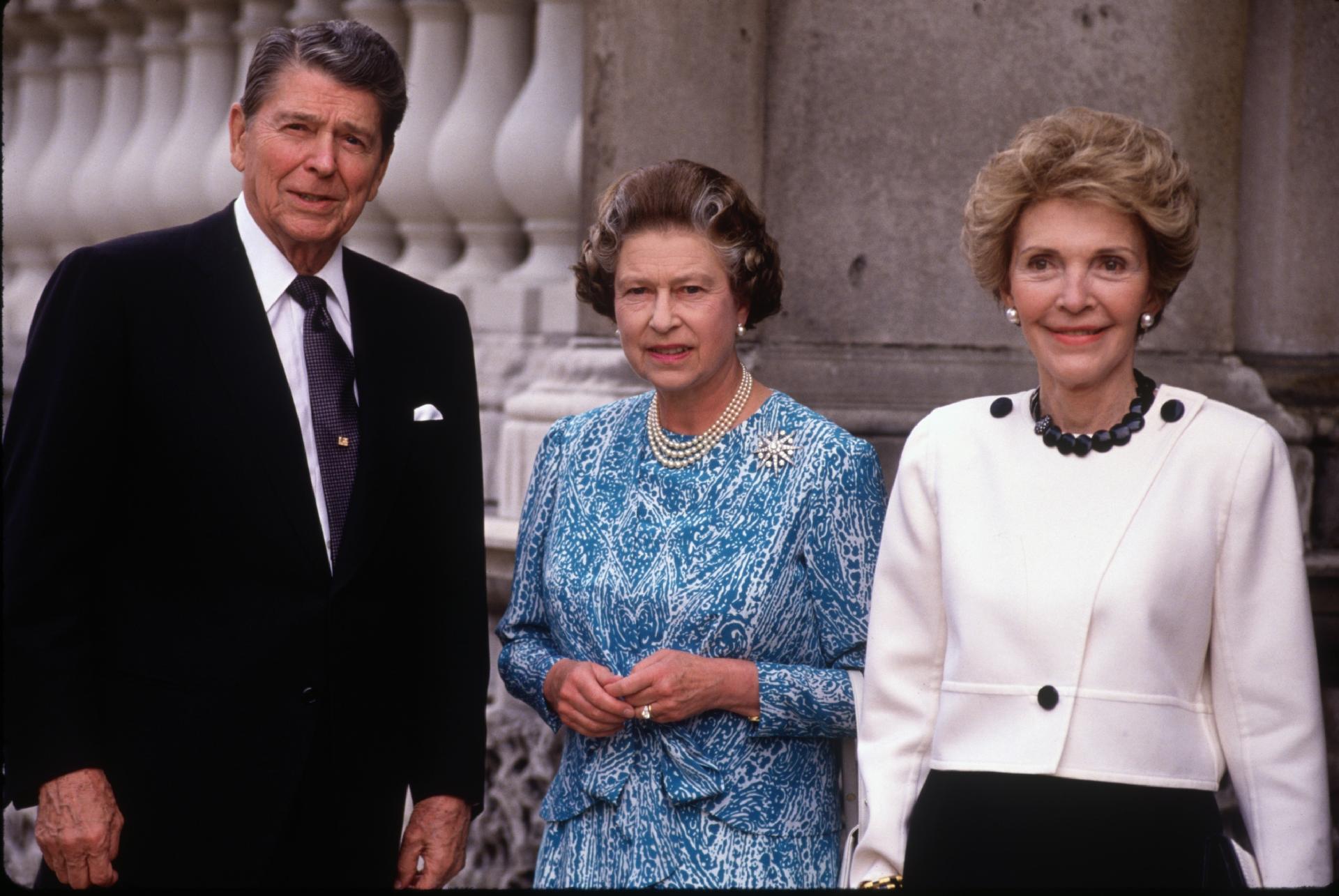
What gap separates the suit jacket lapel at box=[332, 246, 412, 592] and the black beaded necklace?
101cm

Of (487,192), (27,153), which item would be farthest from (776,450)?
(27,153)

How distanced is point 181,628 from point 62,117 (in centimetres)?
477

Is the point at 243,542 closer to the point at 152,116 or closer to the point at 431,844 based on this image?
the point at 431,844

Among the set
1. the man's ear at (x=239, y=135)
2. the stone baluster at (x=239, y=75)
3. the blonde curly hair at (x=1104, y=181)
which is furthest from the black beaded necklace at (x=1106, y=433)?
the stone baluster at (x=239, y=75)

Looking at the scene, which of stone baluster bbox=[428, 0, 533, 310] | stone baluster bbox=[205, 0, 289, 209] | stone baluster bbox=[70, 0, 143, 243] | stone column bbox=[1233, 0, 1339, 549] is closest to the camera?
stone column bbox=[1233, 0, 1339, 549]

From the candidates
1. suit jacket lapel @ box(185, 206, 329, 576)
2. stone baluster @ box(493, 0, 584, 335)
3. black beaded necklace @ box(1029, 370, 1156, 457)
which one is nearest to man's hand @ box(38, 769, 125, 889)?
suit jacket lapel @ box(185, 206, 329, 576)

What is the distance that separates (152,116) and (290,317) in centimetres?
391

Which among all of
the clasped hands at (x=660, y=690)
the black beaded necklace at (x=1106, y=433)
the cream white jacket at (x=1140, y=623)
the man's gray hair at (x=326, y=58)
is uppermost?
the man's gray hair at (x=326, y=58)

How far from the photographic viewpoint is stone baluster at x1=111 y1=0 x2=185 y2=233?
5.98 metres

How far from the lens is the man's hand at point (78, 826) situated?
7.67ft

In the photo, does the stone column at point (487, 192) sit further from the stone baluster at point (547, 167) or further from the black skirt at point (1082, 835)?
the black skirt at point (1082, 835)

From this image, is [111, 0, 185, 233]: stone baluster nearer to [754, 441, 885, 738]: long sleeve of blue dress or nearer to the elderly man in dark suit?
the elderly man in dark suit

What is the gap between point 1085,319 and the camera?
87.4 inches

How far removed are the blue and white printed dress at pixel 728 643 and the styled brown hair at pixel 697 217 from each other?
249mm
